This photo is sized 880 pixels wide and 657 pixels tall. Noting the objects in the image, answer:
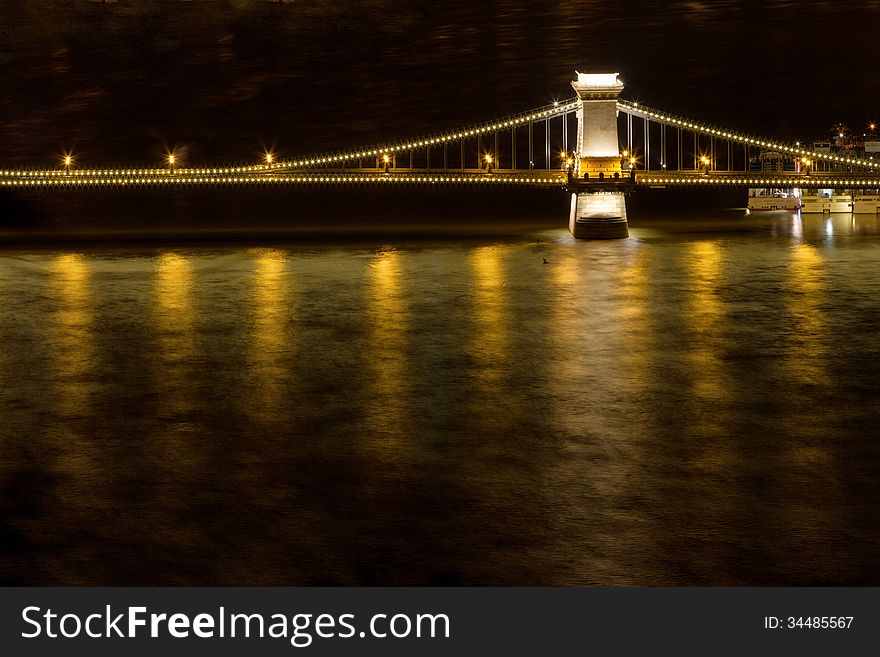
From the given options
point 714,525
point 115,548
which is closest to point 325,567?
point 115,548

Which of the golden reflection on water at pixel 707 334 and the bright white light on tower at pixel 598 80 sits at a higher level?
the bright white light on tower at pixel 598 80

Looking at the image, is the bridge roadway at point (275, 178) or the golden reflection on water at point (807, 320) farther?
the bridge roadway at point (275, 178)

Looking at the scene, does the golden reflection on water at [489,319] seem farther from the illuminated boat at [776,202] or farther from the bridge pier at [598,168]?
the illuminated boat at [776,202]

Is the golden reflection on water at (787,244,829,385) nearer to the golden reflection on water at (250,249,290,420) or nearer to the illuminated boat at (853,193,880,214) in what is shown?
the golden reflection on water at (250,249,290,420)

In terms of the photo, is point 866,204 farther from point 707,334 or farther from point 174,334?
point 174,334

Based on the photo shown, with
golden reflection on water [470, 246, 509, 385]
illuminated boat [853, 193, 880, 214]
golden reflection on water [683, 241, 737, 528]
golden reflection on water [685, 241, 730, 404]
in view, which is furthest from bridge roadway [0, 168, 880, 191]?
golden reflection on water [683, 241, 737, 528]

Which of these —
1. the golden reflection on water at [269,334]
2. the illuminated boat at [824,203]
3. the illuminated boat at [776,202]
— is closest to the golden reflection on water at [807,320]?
the golden reflection on water at [269,334]

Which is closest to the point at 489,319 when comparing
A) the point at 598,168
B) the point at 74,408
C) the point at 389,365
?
the point at 389,365
